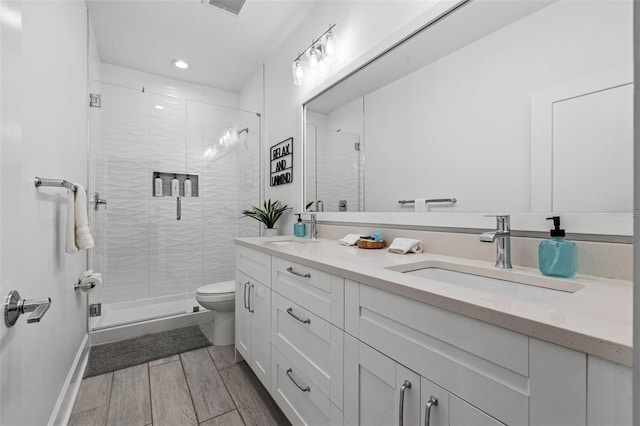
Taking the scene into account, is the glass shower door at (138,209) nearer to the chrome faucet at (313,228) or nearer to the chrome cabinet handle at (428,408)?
the chrome faucet at (313,228)

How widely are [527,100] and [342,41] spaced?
1238 mm

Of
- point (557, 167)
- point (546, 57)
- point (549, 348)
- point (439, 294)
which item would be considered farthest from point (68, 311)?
point (546, 57)

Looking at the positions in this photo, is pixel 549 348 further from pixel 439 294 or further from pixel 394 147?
pixel 394 147

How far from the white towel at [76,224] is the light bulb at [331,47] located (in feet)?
5.33

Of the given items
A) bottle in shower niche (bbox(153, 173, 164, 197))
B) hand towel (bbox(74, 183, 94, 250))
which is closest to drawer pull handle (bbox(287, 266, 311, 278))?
hand towel (bbox(74, 183, 94, 250))

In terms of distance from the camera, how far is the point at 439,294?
0.67 meters

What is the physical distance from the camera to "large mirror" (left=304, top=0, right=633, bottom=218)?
847mm

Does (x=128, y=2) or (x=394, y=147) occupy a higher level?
(x=128, y=2)

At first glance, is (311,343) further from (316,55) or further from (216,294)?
(316,55)

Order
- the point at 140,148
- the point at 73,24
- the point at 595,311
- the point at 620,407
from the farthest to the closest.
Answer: the point at 140,148 < the point at 73,24 < the point at 595,311 < the point at 620,407

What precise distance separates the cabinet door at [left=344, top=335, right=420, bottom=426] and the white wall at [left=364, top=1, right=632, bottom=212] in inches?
27.8

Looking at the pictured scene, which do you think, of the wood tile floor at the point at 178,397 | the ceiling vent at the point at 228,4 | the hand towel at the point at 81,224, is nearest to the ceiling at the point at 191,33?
the ceiling vent at the point at 228,4

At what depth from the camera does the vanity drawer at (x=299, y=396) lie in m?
1.06

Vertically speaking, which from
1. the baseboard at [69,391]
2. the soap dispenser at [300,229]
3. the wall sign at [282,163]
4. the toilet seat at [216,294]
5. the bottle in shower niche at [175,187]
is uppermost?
the wall sign at [282,163]
